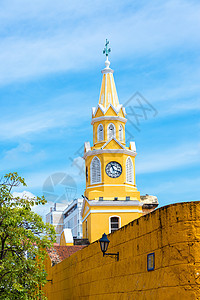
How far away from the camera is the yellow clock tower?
37.7m

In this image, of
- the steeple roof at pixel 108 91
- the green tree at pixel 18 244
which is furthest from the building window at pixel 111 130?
the green tree at pixel 18 244

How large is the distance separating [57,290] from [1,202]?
314 inches

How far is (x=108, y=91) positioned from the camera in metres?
41.6

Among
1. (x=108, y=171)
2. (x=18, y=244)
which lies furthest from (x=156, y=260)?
(x=108, y=171)

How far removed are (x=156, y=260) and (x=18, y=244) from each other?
→ 23.4ft

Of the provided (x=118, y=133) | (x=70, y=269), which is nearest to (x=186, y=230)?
(x=70, y=269)

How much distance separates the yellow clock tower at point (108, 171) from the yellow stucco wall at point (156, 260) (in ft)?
65.3

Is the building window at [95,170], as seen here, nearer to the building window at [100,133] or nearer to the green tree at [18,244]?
the building window at [100,133]

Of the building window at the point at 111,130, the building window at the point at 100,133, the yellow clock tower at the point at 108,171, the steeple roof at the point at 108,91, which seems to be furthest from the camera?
the steeple roof at the point at 108,91

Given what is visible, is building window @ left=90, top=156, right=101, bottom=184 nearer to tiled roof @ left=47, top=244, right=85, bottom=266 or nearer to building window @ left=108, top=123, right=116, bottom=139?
building window @ left=108, top=123, right=116, bottom=139

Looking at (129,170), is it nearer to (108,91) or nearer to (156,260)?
(108,91)

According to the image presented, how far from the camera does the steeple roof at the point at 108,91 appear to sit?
135 ft

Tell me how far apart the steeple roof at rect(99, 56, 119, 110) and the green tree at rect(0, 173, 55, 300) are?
23.3 meters

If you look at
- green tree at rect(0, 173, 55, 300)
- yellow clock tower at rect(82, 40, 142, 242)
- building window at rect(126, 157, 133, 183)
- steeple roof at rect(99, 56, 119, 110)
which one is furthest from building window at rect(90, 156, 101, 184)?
green tree at rect(0, 173, 55, 300)
